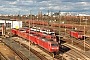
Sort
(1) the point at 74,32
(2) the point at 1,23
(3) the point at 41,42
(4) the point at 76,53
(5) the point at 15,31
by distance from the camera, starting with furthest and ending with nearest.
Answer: (2) the point at 1,23, (5) the point at 15,31, (1) the point at 74,32, (3) the point at 41,42, (4) the point at 76,53

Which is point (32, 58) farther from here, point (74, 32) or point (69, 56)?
point (74, 32)

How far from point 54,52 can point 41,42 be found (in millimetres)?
6035

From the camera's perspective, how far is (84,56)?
138 ft

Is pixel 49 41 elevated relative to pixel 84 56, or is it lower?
elevated

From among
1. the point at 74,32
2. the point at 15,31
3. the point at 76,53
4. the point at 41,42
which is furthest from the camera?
the point at 15,31

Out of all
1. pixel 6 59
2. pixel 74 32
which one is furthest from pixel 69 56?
pixel 74 32

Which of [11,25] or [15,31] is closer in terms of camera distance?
[15,31]

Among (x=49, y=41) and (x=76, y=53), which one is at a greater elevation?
(x=49, y=41)

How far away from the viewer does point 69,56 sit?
42594 mm

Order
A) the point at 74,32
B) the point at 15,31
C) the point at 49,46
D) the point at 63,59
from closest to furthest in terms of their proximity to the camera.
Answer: the point at 63,59
the point at 49,46
the point at 74,32
the point at 15,31

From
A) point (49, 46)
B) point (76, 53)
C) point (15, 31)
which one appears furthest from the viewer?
point (15, 31)

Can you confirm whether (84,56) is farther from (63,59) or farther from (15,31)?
(15,31)

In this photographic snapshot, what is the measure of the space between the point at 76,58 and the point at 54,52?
5.42m

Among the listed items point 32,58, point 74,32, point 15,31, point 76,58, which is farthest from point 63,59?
point 15,31
